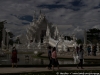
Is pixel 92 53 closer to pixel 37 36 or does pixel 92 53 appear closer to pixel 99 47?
pixel 99 47

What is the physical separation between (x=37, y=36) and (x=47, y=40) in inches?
415

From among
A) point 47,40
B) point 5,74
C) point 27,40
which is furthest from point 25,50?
point 5,74

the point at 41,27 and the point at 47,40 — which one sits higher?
the point at 41,27

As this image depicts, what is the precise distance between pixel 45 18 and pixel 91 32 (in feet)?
106

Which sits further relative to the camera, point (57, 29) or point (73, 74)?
point (57, 29)

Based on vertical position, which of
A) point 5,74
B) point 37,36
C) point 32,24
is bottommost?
point 5,74

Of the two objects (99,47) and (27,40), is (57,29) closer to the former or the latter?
(27,40)

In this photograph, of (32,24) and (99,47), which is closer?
(99,47)

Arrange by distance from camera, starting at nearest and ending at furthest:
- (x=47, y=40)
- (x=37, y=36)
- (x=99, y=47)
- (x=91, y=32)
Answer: (x=99, y=47)
(x=47, y=40)
(x=37, y=36)
(x=91, y=32)

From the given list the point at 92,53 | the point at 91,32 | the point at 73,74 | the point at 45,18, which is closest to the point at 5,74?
the point at 73,74

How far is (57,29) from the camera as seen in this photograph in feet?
193

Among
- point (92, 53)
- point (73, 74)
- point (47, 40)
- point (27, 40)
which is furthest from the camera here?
point (27, 40)

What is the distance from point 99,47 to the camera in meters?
39.2

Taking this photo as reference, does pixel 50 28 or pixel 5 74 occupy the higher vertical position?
pixel 50 28
